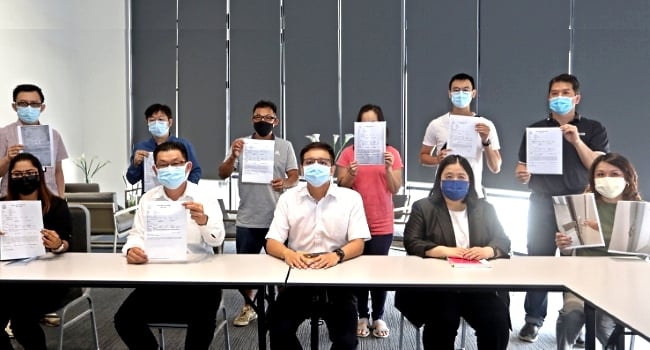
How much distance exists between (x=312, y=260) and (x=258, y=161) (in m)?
1.05

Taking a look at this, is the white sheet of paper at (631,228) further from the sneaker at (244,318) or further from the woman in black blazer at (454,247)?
the sneaker at (244,318)

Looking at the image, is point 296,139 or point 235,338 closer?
point 235,338

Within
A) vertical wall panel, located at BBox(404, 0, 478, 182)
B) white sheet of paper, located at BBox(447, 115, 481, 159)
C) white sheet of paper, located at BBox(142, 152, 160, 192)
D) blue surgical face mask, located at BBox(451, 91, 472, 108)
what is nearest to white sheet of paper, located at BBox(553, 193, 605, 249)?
white sheet of paper, located at BBox(447, 115, 481, 159)

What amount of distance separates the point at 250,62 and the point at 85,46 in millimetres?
2709

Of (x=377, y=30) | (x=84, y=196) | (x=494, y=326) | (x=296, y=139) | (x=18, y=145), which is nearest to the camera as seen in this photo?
(x=494, y=326)

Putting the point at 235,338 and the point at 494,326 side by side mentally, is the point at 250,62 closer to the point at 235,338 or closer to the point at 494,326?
the point at 235,338

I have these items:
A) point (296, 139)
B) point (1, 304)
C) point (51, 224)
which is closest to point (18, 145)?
point (51, 224)

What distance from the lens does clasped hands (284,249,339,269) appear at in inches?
87.7

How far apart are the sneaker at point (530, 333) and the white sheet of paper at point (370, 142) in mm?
1515

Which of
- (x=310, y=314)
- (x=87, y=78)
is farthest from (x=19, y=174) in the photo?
(x=87, y=78)

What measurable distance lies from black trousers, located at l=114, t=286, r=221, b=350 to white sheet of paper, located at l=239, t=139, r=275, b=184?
0.91 metres

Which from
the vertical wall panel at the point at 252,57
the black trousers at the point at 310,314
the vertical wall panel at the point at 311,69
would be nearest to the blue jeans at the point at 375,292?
the black trousers at the point at 310,314

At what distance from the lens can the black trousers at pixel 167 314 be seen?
2.23 m

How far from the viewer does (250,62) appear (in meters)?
7.43
